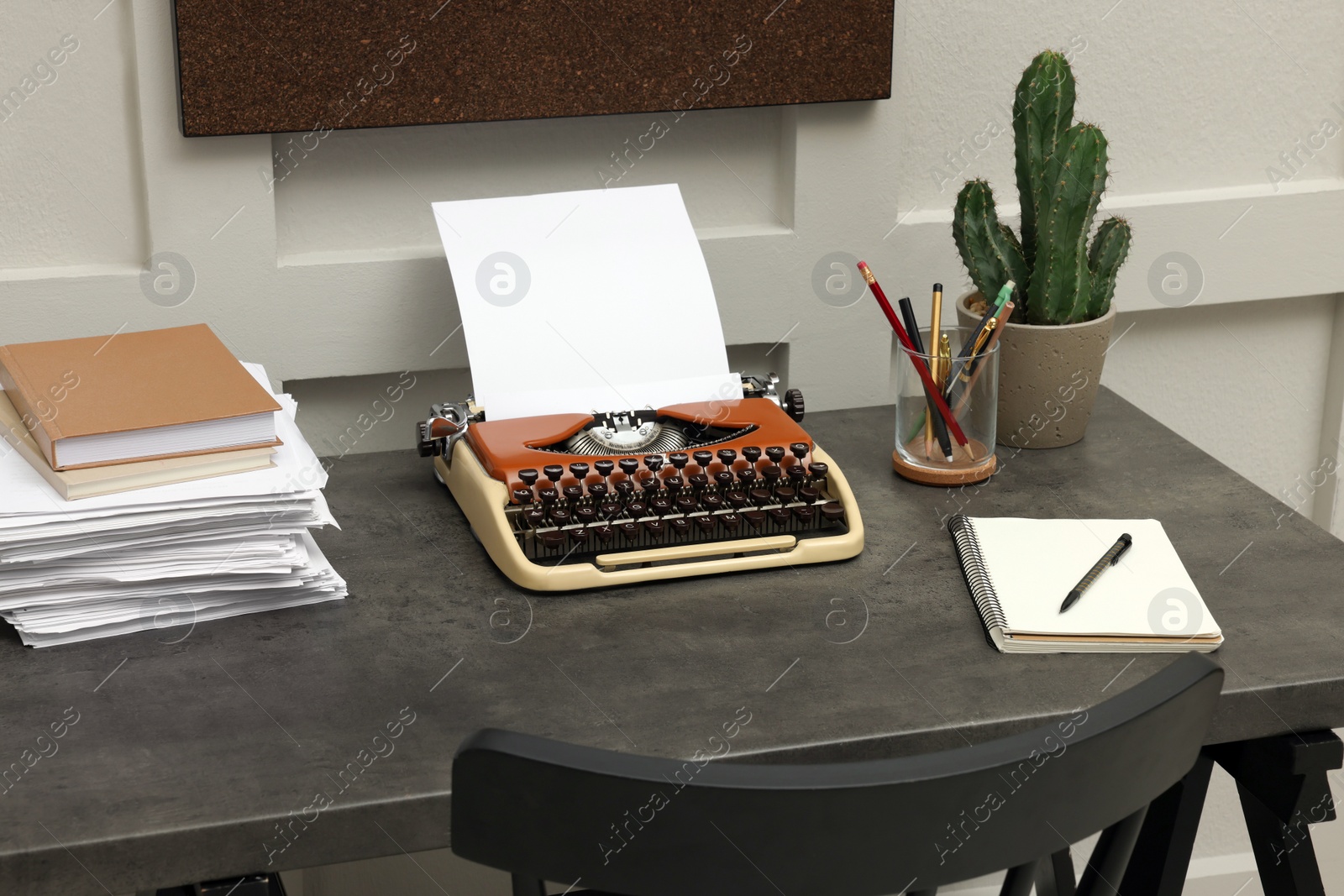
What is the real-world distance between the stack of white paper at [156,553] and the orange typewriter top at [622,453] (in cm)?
18

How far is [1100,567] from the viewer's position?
1.13 metres

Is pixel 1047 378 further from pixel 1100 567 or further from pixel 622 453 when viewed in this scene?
pixel 622 453

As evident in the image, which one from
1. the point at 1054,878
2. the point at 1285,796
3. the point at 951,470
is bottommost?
the point at 1054,878

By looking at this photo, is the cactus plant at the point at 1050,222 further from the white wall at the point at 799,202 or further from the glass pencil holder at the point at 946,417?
the white wall at the point at 799,202

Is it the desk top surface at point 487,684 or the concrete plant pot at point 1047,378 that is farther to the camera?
the concrete plant pot at point 1047,378

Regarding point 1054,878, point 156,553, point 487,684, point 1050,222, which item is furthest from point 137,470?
point 1054,878

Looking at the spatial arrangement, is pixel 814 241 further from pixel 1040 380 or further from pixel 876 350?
pixel 1040 380

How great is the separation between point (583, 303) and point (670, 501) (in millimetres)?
295

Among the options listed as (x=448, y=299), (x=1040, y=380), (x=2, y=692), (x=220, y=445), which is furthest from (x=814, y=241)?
(x=2, y=692)

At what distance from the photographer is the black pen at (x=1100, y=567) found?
1.08 m

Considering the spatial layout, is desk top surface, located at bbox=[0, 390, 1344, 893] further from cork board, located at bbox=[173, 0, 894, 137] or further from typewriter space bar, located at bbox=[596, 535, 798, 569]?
cork board, located at bbox=[173, 0, 894, 137]

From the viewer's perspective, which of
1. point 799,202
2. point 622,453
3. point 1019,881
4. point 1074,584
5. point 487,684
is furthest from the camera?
point 799,202

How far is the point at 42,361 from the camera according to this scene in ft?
3.88

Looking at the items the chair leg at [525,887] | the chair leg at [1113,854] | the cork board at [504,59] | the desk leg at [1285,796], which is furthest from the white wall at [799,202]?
the chair leg at [525,887]
